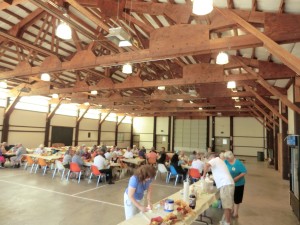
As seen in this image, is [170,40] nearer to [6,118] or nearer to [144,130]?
[6,118]

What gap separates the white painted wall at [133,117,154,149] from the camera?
84.1 ft

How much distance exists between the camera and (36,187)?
7297 millimetres

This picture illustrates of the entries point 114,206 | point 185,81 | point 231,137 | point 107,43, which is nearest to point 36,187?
point 114,206

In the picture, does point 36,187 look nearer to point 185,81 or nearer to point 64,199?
point 64,199

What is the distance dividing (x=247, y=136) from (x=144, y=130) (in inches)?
437

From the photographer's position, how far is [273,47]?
3.48m

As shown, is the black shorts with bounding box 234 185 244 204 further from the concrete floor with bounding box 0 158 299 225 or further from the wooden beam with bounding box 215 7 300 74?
the wooden beam with bounding box 215 7 300 74

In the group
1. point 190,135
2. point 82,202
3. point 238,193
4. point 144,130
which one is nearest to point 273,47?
point 238,193

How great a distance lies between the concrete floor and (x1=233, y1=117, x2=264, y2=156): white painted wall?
1254 cm

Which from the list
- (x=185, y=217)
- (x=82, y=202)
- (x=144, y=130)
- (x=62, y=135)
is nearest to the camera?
(x=185, y=217)

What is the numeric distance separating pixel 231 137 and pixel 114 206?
18.3 metres

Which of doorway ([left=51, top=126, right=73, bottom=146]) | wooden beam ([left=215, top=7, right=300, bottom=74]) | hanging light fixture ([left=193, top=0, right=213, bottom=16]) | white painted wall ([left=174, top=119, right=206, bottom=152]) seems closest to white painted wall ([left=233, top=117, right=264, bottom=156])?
white painted wall ([left=174, top=119, right=206, bottom=152])

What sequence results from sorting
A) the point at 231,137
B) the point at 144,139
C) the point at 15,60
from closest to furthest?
1. the point at 15,60
2. the point at 231,137
3. the point at 144,139

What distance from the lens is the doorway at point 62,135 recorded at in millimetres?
16484
